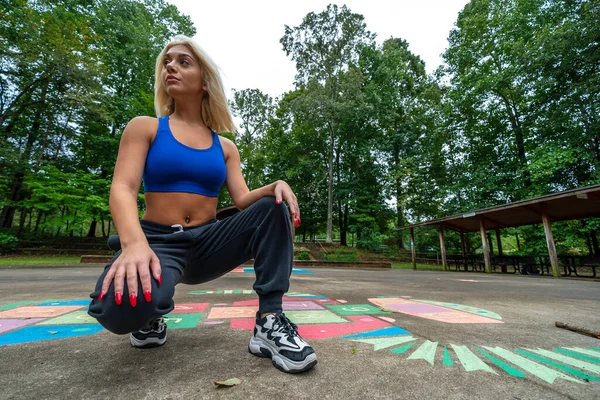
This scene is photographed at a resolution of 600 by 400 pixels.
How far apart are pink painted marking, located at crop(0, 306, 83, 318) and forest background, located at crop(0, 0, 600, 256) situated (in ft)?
37.1

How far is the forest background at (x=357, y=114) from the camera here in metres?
12.5

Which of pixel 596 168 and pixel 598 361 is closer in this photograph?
pixel 598 361

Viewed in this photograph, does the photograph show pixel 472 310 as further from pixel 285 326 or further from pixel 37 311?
pixel 37 311

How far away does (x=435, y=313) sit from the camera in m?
2.34

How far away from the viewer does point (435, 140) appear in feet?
62.7

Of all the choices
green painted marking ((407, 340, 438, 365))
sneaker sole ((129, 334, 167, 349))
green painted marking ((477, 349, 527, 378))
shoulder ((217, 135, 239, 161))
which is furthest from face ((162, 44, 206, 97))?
green painted marking ((477, 349, 527, 378))

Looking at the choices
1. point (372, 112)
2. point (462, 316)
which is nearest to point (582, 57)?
point (372, 112)

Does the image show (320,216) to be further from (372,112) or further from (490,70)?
(490,70)

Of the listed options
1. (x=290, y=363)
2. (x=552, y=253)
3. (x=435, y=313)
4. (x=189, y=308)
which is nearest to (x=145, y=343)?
(x=290, y=363)

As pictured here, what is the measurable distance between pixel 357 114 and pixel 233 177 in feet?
61.0

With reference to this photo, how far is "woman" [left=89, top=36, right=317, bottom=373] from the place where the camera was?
936 mm

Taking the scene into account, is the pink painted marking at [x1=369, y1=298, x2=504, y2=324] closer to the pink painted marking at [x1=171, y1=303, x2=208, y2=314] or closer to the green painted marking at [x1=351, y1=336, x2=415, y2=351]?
the green painted marking at [x1=351, y1=336, x2=415, y2=351]

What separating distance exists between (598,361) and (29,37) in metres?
20.1

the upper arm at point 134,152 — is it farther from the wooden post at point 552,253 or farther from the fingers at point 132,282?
the wooden post at point 552,253
